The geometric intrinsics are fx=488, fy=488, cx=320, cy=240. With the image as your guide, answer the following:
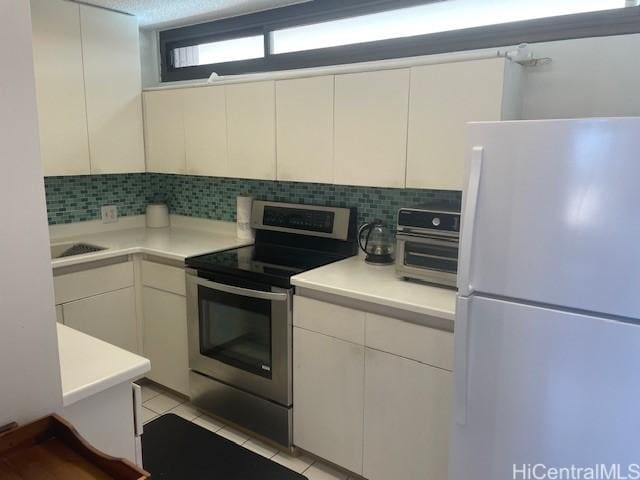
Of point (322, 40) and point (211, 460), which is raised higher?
point (322, 40)

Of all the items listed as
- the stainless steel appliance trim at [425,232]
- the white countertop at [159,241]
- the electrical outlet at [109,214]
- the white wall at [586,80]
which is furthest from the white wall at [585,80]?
the electrical outlet at [109,214]

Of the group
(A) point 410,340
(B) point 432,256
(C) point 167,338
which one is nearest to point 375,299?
(A) point 410,340

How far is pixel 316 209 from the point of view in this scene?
277cm

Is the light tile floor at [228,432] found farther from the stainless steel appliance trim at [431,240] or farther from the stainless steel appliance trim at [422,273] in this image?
the stainless steel appliance trim at [431,240]

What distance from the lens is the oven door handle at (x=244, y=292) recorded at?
2260 mm

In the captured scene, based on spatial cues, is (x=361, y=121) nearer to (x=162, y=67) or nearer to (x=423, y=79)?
(x=423, y=79)

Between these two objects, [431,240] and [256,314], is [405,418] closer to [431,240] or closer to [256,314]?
[431,240]

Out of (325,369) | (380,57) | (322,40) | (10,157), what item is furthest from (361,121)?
(10,157)

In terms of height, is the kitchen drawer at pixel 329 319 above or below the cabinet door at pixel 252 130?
below

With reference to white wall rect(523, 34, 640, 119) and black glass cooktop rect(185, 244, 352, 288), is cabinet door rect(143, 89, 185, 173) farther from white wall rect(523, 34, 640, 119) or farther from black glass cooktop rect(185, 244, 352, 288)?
white wall rect(523, 34, 640, 119)

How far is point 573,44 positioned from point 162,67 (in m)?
2.65

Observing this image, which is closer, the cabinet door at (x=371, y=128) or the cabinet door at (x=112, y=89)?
the cabinet door at (x=371, y=128)

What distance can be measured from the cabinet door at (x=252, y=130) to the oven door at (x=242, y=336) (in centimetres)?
67

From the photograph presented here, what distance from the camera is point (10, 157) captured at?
0.99 m
